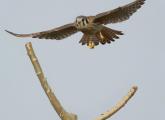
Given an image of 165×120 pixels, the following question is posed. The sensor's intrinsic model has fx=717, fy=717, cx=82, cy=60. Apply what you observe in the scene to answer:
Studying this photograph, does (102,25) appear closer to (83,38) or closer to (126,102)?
(83,38)

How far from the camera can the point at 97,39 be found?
1315cm

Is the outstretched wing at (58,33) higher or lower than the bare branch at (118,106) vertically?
higher

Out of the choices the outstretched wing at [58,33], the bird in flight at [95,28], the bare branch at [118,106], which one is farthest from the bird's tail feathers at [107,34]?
the bare branch at [118,106]

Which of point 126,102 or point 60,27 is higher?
point 60,27

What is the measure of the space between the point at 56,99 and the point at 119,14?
4276mm

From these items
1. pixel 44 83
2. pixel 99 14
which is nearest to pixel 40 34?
pixel 99 14

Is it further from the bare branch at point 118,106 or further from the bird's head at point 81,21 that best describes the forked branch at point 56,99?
the bird's head at point 81,21

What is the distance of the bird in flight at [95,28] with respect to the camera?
12969mm

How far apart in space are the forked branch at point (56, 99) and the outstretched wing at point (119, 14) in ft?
11.9

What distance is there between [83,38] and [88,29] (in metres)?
0.32

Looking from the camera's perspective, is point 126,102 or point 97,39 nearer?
point 126,102

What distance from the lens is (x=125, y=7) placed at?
13.2 m

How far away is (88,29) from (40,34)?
3.45 feet

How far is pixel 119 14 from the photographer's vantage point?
1341cm
